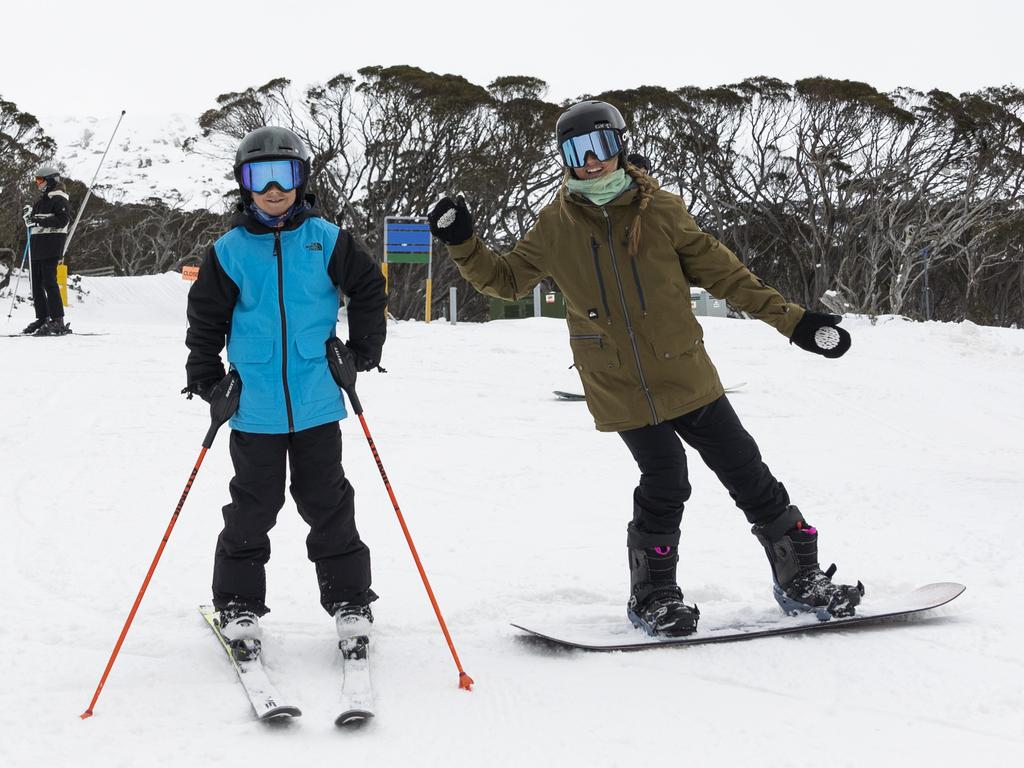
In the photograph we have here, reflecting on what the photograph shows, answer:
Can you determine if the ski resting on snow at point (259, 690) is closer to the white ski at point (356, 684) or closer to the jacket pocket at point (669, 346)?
the white ski at point (356, 684)

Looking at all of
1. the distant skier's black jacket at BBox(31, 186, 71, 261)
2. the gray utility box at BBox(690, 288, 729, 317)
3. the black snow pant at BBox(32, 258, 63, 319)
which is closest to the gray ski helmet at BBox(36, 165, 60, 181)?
the distant skier's black jacket at BBox(31, 186, 71, 261)

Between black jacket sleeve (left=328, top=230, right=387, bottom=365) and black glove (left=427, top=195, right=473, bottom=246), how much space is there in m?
0.23

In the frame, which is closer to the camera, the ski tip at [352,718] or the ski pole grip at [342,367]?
the ski tip at [352,718]

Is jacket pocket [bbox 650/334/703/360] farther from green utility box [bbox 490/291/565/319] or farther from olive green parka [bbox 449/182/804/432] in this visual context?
green utility box [bbox 490/291/565/319]

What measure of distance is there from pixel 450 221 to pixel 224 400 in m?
0.86

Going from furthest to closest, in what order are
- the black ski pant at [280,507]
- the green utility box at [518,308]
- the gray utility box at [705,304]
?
the gray utility box at [705,304] < the green utility box at [518,308] < the black ski pant at [280,507]

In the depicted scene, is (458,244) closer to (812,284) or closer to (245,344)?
(245,344)

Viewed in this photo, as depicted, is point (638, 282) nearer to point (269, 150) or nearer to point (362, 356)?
point (362, 356)

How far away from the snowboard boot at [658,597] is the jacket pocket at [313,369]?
1138 millimetres

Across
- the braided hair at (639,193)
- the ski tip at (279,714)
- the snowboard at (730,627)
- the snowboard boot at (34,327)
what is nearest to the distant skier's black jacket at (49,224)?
the snowboard boot at (34,327)

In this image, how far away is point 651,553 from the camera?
3014mm

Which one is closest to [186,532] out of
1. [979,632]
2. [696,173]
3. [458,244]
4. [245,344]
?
[245,344]

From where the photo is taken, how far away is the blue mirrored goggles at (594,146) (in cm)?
288

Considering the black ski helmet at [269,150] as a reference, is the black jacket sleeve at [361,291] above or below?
below
